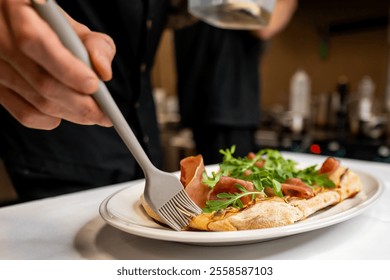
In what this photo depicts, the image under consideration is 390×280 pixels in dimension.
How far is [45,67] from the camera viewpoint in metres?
0.35

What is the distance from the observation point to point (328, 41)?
2701 mm

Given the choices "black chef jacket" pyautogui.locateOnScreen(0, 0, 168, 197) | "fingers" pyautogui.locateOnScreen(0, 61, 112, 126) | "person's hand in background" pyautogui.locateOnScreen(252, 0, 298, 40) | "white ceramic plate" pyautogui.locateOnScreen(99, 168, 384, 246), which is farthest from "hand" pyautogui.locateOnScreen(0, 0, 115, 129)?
"person's hand in background" pyautogui.locateOnScreen(252, 0, 298, 40)

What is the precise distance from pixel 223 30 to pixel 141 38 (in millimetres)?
611

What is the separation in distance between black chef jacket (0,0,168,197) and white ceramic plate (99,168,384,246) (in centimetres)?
48

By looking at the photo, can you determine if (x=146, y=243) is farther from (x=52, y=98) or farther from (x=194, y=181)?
(x=52, y=98)

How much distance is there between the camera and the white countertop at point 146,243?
0.46 meters

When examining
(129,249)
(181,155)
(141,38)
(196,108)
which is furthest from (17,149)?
(181,155)

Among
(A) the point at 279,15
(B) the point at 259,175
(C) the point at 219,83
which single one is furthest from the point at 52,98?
(C) the point at 219,83

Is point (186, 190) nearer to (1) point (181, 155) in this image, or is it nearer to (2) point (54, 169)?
(2) point (54, 169)

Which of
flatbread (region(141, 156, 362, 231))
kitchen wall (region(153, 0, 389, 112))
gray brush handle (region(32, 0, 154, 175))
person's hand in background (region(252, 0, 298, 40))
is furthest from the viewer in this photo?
kitchen wall (region(153, 0, 389, 112))

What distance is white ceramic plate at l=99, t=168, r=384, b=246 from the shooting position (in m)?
0.41

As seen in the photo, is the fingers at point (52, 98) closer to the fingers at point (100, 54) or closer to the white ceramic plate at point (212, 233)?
the fingers at point (100, 54)

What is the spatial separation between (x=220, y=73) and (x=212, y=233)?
1272 mm

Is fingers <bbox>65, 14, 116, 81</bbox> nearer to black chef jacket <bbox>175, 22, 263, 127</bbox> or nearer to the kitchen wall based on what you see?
black chef jacket <bbox>175, 22, 263, 127</bbox>
